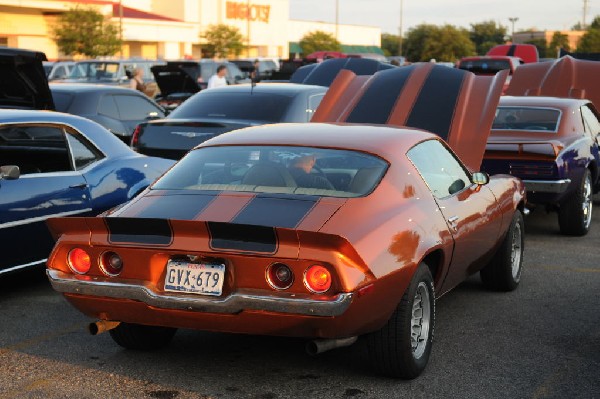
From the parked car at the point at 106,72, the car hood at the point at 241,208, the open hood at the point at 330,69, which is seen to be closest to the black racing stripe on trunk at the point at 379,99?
the car hood at the point at 241,208

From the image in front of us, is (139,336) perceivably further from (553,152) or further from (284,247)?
(553,152)

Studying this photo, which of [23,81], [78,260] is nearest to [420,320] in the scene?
[78,260]

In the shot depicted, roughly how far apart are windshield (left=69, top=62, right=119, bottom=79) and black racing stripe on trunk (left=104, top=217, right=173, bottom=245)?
23525 mm

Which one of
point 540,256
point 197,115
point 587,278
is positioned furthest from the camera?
point 197,115

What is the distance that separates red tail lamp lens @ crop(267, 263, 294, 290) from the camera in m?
5.22

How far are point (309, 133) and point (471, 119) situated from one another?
3.93 m

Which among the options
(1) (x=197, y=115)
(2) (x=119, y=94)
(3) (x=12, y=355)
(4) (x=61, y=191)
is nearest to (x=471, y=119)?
(1) (x=197, y=115)

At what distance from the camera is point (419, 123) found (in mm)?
10281

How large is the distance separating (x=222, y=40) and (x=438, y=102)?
63177 mm

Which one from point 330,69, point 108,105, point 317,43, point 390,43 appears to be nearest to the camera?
point 108,105

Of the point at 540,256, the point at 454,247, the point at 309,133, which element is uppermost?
the point at 309,133

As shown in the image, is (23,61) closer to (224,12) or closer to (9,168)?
(9,168)

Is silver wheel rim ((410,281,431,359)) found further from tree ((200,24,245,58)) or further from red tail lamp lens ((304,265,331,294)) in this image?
tree ((200,24,245,58))

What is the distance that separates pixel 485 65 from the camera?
98.8 feet
